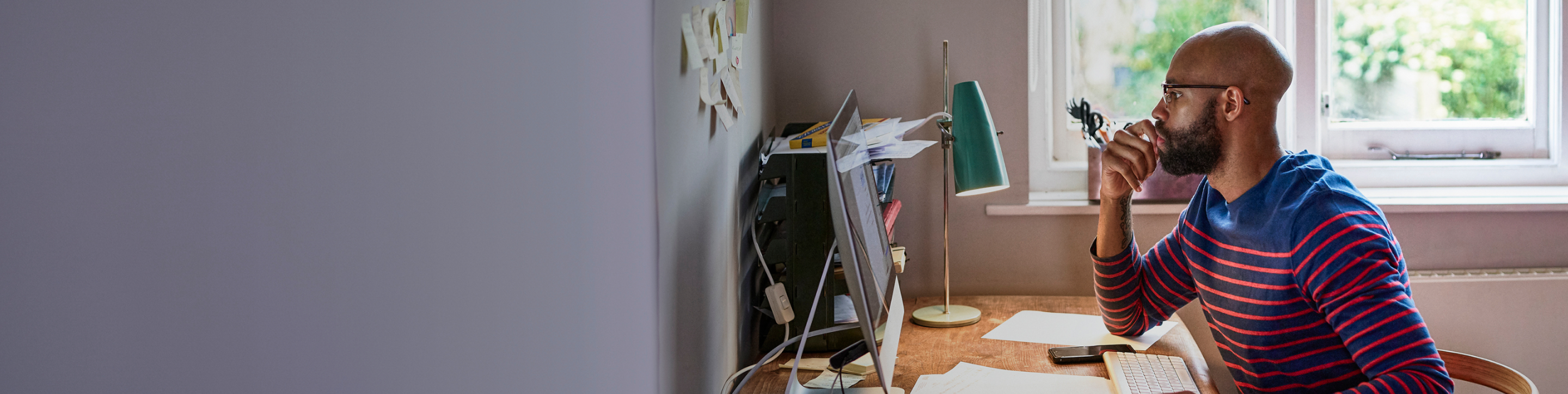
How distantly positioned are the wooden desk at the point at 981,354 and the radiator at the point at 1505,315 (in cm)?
98

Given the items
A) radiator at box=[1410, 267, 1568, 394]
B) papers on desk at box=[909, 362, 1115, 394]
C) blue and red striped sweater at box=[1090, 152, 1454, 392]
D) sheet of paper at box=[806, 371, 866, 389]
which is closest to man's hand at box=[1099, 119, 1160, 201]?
blue and red striped sweater at box=[1090, 152, 1454, 392]

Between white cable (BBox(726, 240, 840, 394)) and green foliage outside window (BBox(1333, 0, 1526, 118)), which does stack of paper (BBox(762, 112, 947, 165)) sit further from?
green foliage outside window (BBox(1333, 0, 1526, 118))

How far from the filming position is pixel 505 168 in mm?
487

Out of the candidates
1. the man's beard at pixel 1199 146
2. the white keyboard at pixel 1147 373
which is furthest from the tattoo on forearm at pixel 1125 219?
the white keyboard at pixel 1147 373

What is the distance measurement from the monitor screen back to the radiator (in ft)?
6.01

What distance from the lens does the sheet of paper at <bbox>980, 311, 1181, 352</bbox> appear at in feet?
5.19

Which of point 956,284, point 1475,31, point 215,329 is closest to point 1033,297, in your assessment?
point 956,284

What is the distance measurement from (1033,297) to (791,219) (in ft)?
3.26

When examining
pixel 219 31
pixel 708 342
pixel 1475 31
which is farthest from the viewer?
pixel 1475 31

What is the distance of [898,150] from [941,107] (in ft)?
3.47

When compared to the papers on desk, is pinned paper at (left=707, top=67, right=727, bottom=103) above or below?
above

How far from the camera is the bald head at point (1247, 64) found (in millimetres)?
1391

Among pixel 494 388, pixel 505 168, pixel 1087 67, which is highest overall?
pixel 1087 67

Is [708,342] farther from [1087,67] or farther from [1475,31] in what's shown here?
[1475,31]
